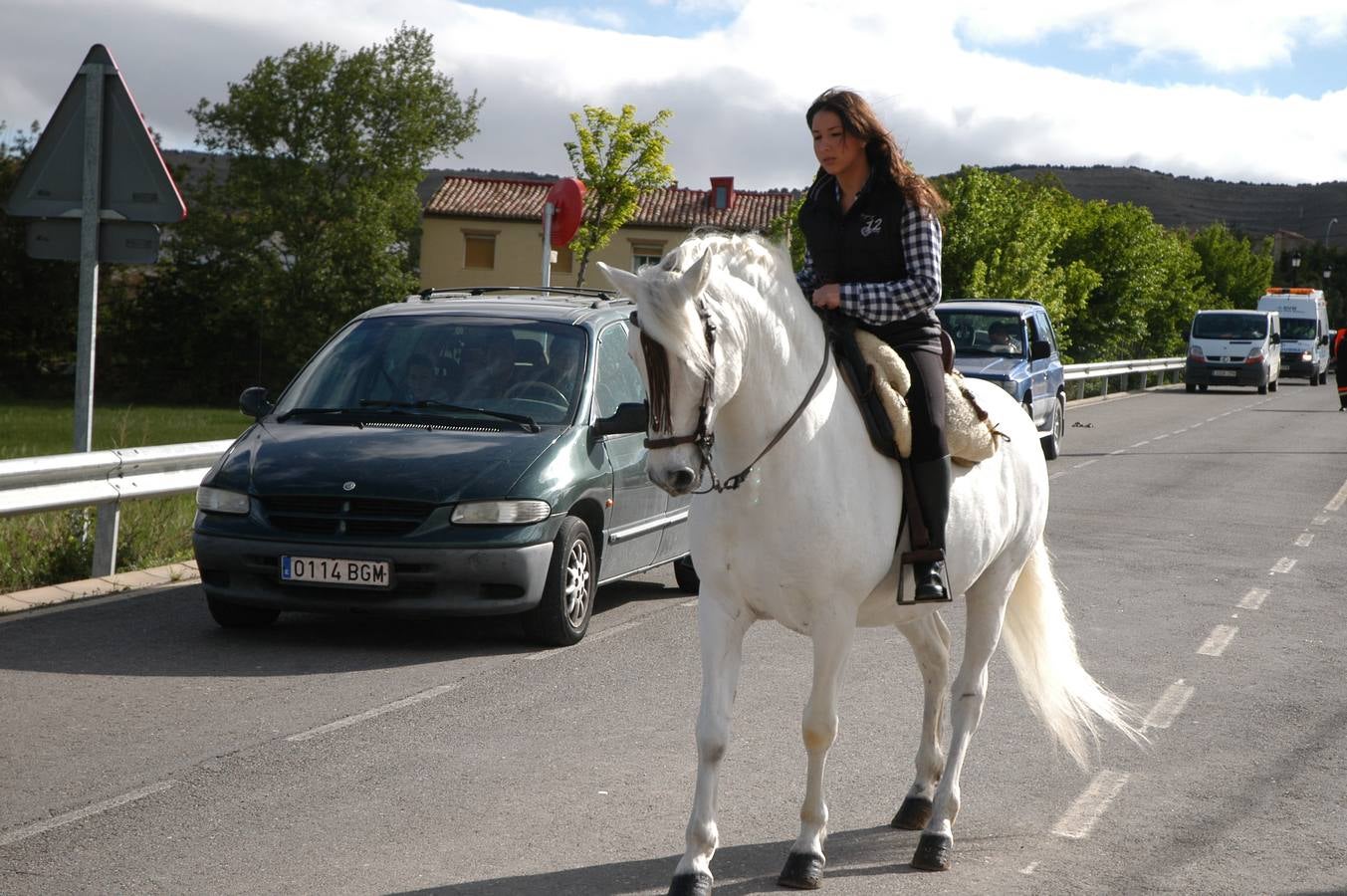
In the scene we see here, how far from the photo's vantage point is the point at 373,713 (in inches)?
270

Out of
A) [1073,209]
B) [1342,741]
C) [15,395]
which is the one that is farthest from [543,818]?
[15,395]

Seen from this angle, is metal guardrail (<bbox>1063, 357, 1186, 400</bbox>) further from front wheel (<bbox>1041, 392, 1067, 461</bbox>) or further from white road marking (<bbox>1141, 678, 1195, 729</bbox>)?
white road marking (<bbox>1141, 678, 1195, 729</bbox>)

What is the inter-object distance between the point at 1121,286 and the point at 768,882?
150 feet

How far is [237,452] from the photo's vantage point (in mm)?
8688

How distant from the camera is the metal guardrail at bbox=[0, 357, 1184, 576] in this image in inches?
358

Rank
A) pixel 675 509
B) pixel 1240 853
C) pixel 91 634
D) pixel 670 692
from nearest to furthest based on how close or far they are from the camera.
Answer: pixel 1240 853 < pixel 670 692 < pixel 91 634 < pixel 675 509

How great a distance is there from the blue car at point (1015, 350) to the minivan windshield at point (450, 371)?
1224cm

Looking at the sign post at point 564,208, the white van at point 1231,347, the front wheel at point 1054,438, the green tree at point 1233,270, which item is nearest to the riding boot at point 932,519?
the sign post at point 564,208

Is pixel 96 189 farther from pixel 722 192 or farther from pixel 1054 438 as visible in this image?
pixel 722 192

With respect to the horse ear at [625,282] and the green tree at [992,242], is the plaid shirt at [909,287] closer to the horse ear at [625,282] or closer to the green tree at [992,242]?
the horse ear at [625,282]

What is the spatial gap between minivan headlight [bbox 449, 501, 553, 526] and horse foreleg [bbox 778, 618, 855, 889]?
3578 millimetres

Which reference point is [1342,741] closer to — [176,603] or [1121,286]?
[176,603]

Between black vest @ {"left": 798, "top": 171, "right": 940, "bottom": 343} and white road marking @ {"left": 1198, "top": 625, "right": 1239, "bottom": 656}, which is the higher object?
black vest @ {"left": 798, "top": 171, "right": 940, "bottom": 343}

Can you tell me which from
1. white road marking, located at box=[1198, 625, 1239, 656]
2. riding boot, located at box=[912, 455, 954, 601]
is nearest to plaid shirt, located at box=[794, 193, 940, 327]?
riding boot, located at box=[912, 455, 954, 601]
